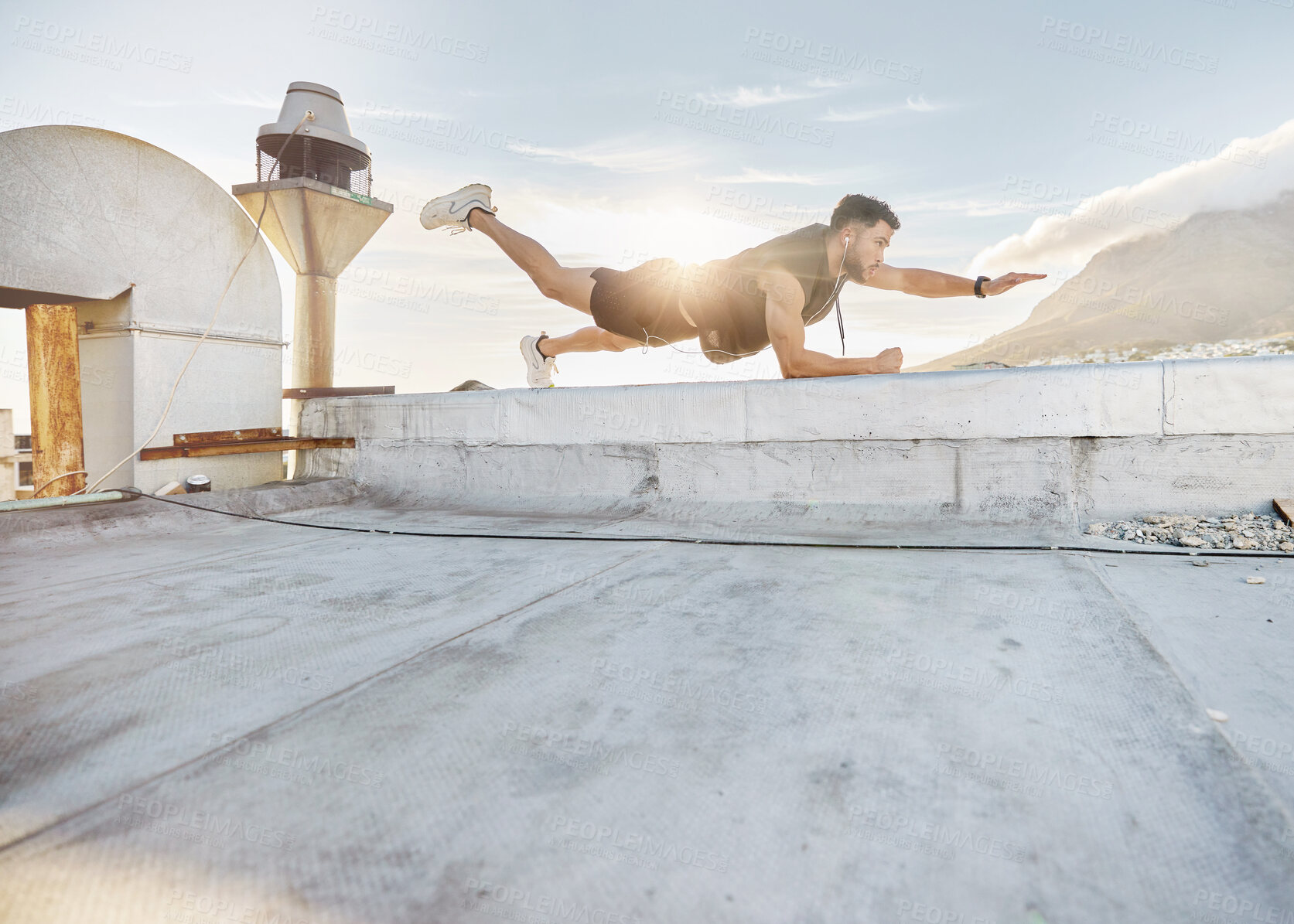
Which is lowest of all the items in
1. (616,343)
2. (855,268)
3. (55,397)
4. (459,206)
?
(55,397)

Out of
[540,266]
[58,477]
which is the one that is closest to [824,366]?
[540,266]

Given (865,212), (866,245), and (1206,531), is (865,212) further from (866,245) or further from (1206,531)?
(1206,531)

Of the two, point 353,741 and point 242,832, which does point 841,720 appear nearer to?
point 353,741

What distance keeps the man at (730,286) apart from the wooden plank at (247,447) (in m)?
1.63

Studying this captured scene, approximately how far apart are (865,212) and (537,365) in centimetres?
296

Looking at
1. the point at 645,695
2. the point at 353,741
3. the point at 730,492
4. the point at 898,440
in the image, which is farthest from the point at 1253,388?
the point at 353,741

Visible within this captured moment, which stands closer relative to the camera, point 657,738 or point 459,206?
point 657,738

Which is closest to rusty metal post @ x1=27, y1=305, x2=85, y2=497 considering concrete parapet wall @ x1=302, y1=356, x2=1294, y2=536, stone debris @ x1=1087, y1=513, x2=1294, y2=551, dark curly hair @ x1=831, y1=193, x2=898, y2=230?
concrete parapet wall @ x1=302, y1=356, x2=1294, y2=536

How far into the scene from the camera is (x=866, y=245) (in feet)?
16.5

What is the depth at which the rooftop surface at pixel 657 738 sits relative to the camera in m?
0.94

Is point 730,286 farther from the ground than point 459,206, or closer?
closer

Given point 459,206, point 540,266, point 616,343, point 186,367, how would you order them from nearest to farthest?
point 186,367
point 459,206
point 540,266
point 616,343

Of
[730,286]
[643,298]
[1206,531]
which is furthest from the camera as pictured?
[643,298]

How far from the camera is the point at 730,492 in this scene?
13.1 ft
